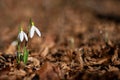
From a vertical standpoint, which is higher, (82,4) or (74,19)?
(82,4)

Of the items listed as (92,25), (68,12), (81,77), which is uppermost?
(68,12)

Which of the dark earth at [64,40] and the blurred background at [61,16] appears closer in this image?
the dark earth at [64,40]

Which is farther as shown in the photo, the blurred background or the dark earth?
the blurred background

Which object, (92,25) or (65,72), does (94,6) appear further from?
(65,72)

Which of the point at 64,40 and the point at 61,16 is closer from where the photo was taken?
the point at 64,40

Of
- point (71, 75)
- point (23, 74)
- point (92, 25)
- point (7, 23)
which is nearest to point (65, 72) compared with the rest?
point (71, 75)

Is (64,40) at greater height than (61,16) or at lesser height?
lesser
